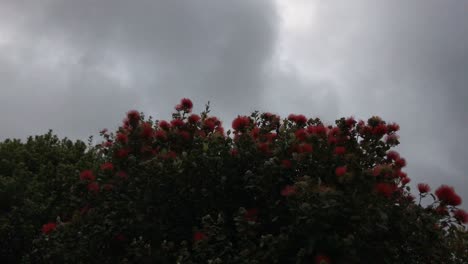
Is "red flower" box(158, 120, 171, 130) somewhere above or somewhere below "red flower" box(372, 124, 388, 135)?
above

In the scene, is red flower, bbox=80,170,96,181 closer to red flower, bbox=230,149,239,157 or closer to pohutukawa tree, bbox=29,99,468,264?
pohutukawa tree, bbox=29,99,468,264

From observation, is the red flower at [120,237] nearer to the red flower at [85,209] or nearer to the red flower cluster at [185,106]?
the red flower at [85,209]

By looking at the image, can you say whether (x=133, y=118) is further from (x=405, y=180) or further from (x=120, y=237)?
(x=405, y=180)

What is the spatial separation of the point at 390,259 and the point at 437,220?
2.26 ft

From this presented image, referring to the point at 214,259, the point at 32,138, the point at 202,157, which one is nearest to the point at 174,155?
the point at 202,157

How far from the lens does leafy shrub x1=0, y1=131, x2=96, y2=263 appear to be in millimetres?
10516

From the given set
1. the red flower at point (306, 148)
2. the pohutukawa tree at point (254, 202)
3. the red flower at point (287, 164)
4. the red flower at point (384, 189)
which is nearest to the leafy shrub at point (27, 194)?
the pohutukawa tree at point (254, 202)

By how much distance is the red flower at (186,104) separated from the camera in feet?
27.0

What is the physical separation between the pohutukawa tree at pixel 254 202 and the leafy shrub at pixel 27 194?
2.32m

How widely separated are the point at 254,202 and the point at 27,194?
6.11 meters

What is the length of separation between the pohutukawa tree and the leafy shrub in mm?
Answer: 2315

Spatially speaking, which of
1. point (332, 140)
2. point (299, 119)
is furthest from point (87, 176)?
point (332, 140)

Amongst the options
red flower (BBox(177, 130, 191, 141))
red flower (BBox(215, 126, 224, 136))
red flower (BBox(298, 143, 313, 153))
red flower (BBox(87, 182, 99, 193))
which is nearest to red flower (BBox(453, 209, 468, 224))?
red flower (BBox(298, 143, 313, 153))

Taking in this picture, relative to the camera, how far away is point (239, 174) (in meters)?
7.19
